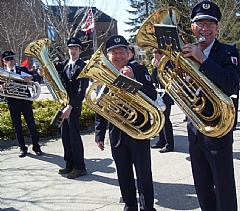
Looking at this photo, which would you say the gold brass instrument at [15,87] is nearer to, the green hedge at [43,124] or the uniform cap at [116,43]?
the green hedge at [43,124]

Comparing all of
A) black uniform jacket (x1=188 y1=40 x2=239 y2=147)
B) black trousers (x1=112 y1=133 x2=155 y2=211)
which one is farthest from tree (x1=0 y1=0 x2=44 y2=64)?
black uniform jacket (x1=188 y1=40 x2=239 y2=147)

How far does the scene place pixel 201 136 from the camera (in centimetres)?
239

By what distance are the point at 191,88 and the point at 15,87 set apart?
3.97 metres

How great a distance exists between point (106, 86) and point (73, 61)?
157cm

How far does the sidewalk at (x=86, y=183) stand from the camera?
3461mm

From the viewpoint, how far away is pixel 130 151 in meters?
2.95

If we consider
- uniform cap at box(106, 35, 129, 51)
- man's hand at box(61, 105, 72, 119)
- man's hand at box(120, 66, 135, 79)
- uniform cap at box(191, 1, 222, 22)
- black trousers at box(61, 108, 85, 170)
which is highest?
uniform cap at box(191, 1, 222, 22)

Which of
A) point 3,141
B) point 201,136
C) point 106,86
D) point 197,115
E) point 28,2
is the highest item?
point 28,2

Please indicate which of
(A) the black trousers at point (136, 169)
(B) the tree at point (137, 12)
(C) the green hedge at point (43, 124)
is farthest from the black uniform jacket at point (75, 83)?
(B) the tree at point (137, 12)

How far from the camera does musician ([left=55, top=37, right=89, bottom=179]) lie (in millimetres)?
4086

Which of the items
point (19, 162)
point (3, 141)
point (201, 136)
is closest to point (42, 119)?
point (3, 141)

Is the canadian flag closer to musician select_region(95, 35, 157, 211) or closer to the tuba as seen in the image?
musician select_region(95, 35, 157, 211)

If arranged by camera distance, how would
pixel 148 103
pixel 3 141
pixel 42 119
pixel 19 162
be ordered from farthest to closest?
pixel 42 119, pixel 3 141, pixel 19 162, pixel 148 103

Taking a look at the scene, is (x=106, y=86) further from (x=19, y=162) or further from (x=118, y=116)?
(x=19, y=162)
